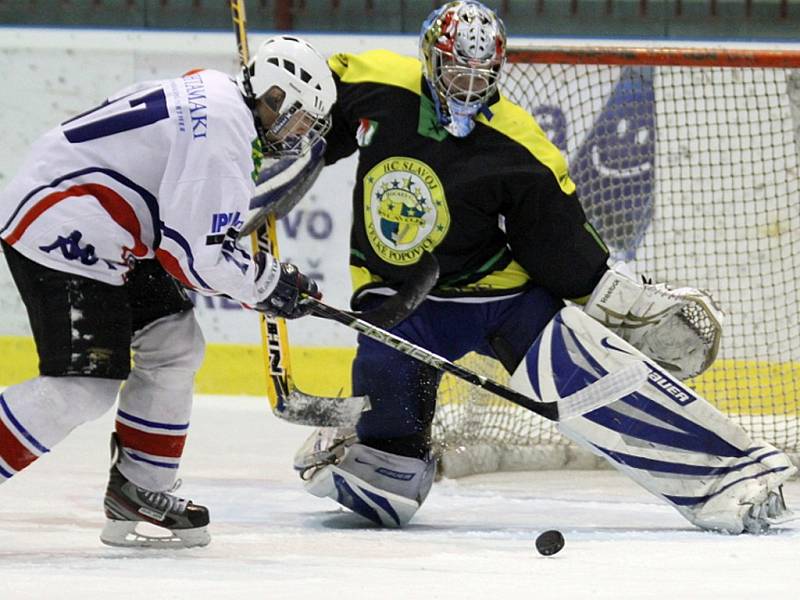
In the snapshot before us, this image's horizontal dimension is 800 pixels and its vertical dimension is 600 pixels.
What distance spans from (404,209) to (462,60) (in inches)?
13.2

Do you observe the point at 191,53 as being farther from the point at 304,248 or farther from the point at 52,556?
the point at 52,556

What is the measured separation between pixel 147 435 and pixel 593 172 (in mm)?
2007

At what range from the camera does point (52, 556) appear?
2.80 m

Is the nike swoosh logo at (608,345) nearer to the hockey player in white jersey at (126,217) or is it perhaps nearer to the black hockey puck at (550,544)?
the black hockey puck at (550,544)

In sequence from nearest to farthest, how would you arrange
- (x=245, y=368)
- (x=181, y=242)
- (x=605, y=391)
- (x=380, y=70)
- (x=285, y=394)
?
(x=181, y=242) < (x=605, y=391) < (x=285, y=394) < (x=380, y=70) < (x=245, y=368)

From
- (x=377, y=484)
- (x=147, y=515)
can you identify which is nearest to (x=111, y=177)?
(x=147, y=515)

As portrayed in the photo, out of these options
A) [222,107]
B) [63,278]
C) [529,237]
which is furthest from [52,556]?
[529,237]

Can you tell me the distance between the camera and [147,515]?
300cm

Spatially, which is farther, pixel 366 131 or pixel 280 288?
pixel 366 131

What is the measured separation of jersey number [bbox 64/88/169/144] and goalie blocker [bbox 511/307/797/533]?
96 cm

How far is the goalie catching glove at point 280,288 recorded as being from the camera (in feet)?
9.42

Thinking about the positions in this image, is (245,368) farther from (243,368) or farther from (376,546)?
(376,546)

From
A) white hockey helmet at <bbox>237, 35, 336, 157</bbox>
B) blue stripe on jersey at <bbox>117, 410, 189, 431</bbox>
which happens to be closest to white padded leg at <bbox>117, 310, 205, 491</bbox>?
blue stripe on jersey at <bbox>117, 410, 189, 431</bbox>

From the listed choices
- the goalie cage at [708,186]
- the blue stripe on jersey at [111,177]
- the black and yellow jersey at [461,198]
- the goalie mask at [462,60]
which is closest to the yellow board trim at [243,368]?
the goalie cage at [708,186]
